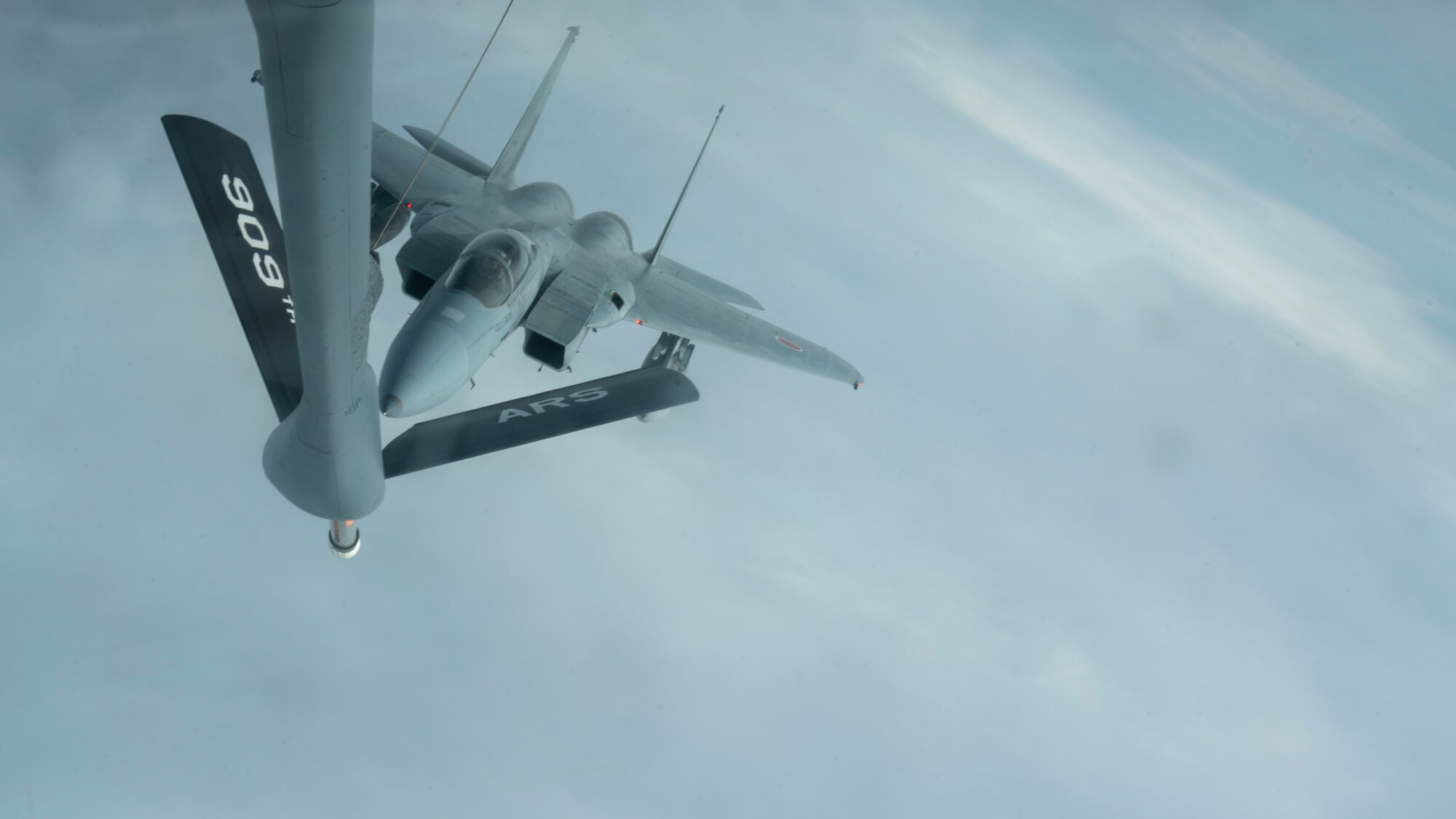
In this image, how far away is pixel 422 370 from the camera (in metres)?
11.9

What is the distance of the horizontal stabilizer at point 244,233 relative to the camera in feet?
28.6

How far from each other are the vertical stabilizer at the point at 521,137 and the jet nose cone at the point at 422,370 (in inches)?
250

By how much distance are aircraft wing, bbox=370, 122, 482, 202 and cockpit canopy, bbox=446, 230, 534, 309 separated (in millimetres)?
4057

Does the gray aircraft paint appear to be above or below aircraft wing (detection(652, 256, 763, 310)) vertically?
below

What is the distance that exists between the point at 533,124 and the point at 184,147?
9.04 meters

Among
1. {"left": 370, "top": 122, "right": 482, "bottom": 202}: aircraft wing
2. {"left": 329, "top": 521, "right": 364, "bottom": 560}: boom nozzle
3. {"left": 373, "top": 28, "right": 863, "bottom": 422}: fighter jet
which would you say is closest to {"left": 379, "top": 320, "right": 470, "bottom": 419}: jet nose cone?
{"left": 373, "top": 28, "right": 863, "bottom": 422}: fighter jet

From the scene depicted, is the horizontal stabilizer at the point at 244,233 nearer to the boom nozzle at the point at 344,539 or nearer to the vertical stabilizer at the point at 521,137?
the boom nozzle at the point at 344,539

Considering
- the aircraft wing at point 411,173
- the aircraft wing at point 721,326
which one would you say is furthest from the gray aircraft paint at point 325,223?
the aircraft wing at point 411,173

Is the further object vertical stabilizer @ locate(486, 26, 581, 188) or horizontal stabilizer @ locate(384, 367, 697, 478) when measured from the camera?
vertical stabilizer @ locate(486, 26, 581, 188)

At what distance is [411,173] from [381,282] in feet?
14.1

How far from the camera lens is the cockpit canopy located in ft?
42.7

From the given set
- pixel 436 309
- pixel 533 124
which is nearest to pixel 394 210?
pixel 533 124

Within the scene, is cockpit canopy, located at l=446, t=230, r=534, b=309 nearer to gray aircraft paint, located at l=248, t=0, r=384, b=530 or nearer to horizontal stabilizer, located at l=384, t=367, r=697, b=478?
horizontal stabilizer, located at l=384, t=367, r=697, b=478

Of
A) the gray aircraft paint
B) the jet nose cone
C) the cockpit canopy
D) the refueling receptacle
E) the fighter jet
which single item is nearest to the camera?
the gray aircraft paint
